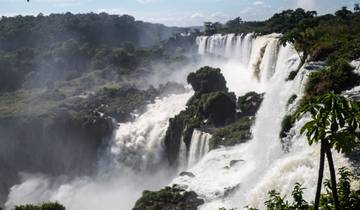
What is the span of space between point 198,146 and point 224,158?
10.6 meters

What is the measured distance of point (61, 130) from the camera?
3187 inches

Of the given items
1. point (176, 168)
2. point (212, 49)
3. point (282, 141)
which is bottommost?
point (176, 168)

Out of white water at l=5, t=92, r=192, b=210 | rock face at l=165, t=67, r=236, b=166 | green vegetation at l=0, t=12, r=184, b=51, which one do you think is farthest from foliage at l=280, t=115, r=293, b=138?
green vegetation at l=0, t=12, r=184, b=51

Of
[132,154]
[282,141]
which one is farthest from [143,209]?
[132,154]

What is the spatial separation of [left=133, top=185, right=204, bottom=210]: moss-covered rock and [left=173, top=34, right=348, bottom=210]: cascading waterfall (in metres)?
0.94

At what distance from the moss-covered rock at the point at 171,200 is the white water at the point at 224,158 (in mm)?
1060

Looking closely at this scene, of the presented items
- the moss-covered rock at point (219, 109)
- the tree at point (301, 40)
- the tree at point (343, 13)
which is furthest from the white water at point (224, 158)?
the tree at point (343, 13)

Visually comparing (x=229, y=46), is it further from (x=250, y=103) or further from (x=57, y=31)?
(x=57, y=31)

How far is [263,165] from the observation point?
35.5 meters

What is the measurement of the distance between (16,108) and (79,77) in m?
34.4

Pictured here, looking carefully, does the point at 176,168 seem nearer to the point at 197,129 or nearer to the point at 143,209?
the point at 197,129

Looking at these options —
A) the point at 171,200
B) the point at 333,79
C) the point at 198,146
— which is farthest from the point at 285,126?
the point at 198,146

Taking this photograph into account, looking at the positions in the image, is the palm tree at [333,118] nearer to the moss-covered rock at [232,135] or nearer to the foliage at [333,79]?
the foliage at [333,79]

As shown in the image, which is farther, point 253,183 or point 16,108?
point 16,108
